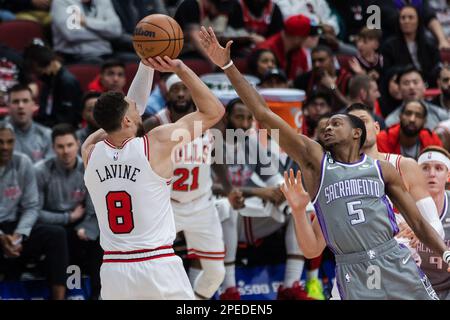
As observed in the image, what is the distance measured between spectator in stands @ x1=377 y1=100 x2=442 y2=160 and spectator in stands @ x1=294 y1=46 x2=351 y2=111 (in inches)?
48.4

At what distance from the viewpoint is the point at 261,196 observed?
29.9 feet

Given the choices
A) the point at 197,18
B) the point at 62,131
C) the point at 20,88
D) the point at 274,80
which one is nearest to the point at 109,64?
the point at 20,88

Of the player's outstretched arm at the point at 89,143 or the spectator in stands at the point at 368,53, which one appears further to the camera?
the spectator in stands at the point at 368,53

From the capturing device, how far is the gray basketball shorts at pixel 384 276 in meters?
5.91

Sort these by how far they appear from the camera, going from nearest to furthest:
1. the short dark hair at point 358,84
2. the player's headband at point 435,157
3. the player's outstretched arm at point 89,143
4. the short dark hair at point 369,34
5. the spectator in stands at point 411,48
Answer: the player's outstretched arm at point 89,143
the player's headband at point 435,157
the short dark hair at point 358,84
the short dark hair at point 369,34
the spectator in stands at point 411,48

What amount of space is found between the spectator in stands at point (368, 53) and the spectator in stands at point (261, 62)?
2.96ft

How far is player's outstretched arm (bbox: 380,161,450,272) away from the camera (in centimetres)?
602

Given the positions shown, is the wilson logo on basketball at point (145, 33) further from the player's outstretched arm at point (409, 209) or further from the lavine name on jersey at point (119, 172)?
the player's outstretched arm at point (409, 209)

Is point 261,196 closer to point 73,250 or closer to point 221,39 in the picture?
point 73,250

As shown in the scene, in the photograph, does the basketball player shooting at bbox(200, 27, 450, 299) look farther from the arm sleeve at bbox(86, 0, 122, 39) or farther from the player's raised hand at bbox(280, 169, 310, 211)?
the arm sleeve at bbox(86, 0, 122, 39)

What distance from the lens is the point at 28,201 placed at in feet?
28.0

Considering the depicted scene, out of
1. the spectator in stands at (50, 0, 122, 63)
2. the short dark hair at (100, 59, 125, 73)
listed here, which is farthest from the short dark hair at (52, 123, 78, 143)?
the spectator in stands at (50, 0, 122, 63)

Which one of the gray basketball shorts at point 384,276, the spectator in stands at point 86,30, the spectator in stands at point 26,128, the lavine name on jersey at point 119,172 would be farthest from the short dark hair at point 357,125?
the spectator in stands at point 86,30

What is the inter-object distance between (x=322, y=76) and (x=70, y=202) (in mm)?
3200
